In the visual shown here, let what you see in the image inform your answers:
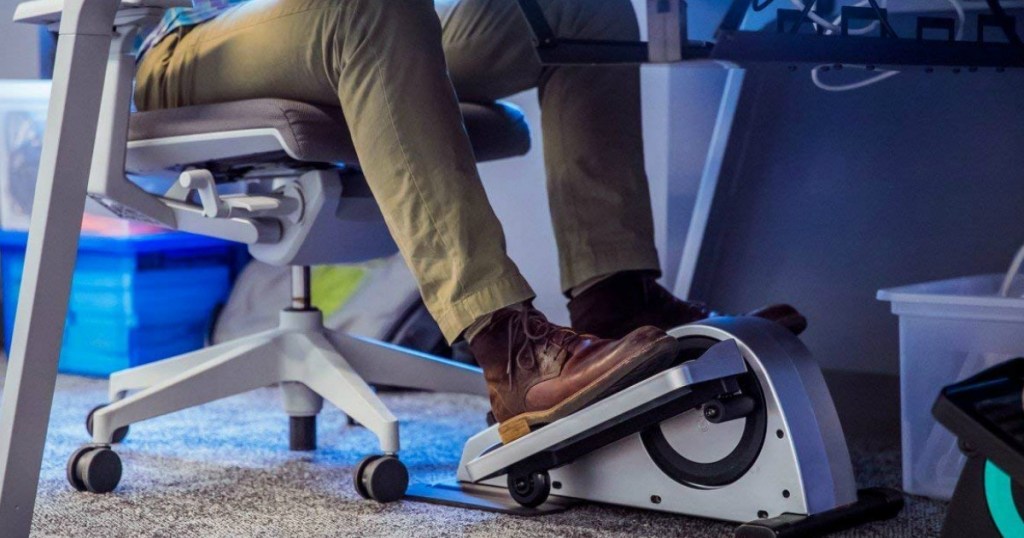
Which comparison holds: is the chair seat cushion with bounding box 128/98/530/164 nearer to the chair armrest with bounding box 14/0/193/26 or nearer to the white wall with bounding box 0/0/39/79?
the chair armrest with bounding box 14/0/193/26

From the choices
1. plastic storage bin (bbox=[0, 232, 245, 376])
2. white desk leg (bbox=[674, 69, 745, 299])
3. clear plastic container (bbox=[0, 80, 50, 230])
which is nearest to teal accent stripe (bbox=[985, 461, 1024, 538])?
white desk leg (bbox=[674, 69, 745, 299])

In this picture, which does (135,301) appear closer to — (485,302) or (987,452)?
(485,302)

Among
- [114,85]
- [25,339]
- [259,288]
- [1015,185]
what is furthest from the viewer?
[259,288]

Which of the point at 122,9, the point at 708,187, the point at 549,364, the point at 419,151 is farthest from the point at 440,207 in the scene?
the point at 708,187

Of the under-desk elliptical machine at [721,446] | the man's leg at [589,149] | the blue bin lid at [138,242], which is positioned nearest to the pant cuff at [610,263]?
the man's leg at [589,149]

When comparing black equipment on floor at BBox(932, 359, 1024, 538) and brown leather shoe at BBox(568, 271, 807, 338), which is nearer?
black equipment on floor at BBox(932, 359, 1024, 538)

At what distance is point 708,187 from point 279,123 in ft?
2.96

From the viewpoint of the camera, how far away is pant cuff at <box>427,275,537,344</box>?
1.26 meters

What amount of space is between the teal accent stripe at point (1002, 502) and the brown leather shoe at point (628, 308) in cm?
55

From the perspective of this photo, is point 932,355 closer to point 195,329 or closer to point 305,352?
point 305,352

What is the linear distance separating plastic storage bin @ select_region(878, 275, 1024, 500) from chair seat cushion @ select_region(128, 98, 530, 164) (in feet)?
1.97

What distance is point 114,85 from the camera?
1421 millimetres

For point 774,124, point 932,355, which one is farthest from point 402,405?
point 932,355

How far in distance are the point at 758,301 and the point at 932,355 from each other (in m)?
0.63
